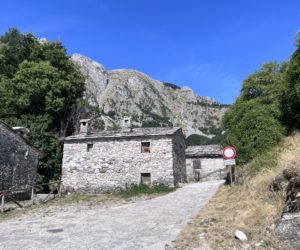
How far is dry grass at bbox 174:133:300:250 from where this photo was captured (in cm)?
736

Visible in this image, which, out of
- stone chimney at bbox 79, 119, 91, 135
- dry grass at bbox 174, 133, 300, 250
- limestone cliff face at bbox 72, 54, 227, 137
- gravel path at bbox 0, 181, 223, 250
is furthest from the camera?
limestone cliff face at bbox 72, 54, 227, 137

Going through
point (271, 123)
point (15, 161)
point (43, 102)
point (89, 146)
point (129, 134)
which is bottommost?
point (15, 161)

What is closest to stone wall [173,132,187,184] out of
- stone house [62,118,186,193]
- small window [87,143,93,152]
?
stone house [62,118,186,193]

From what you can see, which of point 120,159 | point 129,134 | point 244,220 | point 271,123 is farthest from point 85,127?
point 244,220

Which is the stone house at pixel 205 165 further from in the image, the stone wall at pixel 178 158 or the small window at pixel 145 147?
the small window at pixel 145 147

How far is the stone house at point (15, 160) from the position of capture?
2117 cm

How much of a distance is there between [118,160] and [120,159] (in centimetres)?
18

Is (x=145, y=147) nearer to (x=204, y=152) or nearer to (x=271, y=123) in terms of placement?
(x=271, y=123)

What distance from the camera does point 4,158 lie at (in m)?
21.2

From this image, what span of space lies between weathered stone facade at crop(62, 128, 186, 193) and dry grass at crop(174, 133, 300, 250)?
1226 cm

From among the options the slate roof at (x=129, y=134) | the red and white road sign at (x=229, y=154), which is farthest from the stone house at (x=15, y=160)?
the red and white road sign at (x=229, y=154)

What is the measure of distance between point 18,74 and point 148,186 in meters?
19.0

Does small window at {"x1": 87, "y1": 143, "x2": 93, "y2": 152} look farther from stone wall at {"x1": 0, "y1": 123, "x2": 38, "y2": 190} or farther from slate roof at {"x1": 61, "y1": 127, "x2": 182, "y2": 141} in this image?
stone wall at {"x1": 0, "y1": 123, "x2": 38, "y2": 190}

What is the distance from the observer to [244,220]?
8555 mm
